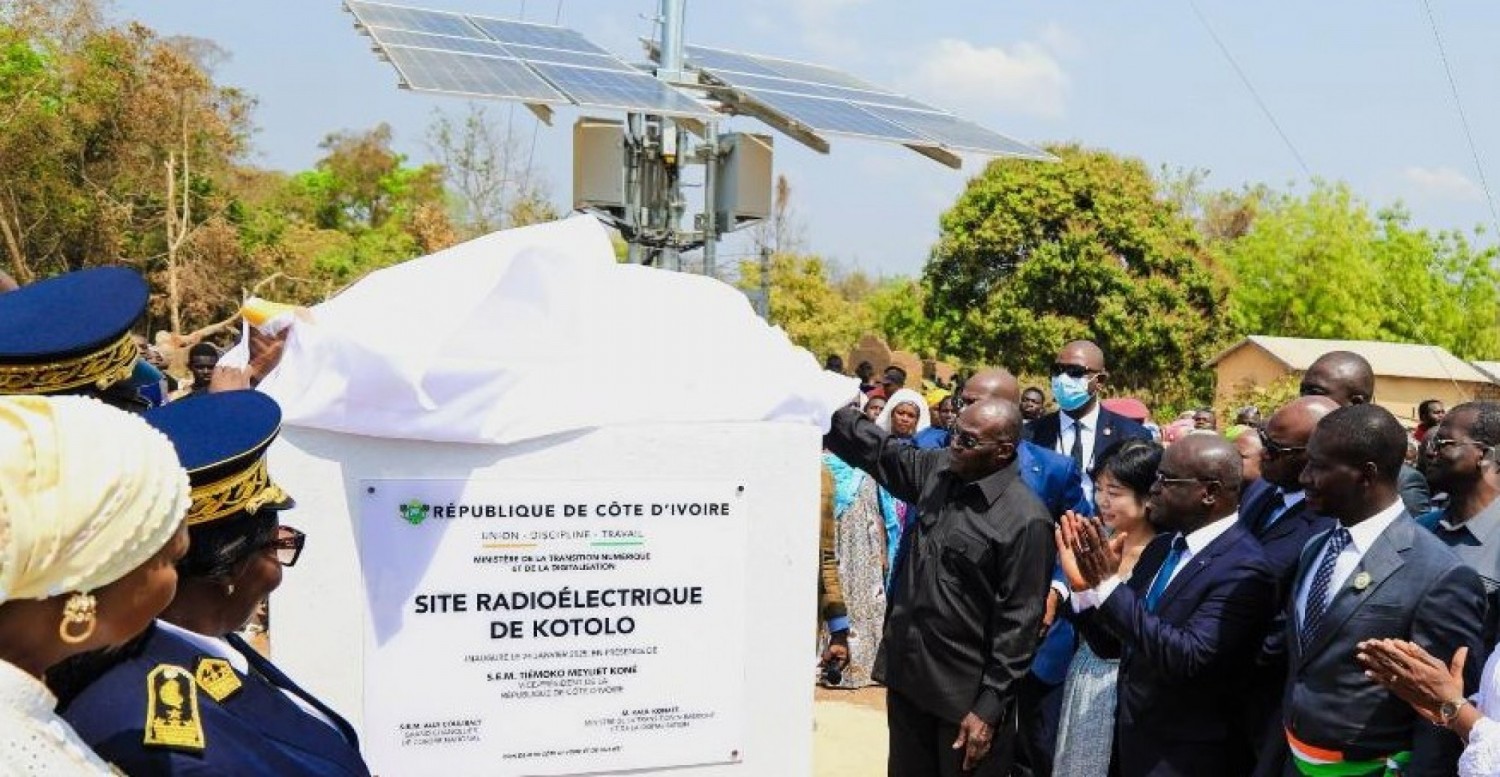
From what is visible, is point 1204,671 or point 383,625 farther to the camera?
point 1204,671

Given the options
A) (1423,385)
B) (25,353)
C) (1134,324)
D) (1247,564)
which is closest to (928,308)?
(1134,324)

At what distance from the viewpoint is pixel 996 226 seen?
29500 mm

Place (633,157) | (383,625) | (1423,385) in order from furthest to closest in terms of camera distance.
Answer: (1423,385), (633,157), (383,625)

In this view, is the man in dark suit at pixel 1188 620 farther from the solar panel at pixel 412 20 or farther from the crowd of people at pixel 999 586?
the solar panel at pixel 412 20

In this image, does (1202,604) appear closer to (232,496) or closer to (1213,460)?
(1213,460)

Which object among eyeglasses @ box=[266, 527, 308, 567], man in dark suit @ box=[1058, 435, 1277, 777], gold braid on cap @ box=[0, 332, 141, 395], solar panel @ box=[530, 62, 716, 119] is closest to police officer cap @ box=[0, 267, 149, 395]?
gold braid on cap @ box=[0, 332, 141, 395]

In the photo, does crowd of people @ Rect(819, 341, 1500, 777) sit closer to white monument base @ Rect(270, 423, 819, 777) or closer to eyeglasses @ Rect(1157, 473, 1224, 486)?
eyeglasses @ Rect(1157, 473, 1224, 486)

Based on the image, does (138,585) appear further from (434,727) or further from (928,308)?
(928,308)

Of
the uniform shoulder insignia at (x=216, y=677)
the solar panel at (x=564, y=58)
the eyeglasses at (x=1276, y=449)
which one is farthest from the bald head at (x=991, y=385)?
the solar panel at (x=564, y=58)

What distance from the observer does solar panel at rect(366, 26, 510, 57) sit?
9.84m

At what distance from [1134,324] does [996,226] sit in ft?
12.5

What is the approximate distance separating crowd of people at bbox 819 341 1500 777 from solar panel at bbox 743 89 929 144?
193 inches

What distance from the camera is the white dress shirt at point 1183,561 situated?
3928 millimetres

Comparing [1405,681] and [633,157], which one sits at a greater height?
[633,157]
